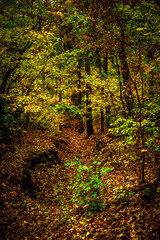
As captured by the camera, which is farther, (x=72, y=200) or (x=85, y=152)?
(x=85, y=152)

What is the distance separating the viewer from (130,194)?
16.3 feet

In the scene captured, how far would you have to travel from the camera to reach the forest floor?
13.7 ft

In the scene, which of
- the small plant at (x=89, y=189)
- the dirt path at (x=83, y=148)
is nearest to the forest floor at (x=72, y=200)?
the small plant at (x=89, y=189)

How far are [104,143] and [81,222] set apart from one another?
22.3 feet

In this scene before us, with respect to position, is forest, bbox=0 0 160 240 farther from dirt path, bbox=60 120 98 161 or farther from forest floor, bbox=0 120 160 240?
dirt path, bbox=60 120 98 161

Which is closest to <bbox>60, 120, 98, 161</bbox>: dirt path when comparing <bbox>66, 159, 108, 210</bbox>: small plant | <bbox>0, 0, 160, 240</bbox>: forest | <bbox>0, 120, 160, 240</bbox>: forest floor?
<bbox>0, 0, 160, 240</bbox>: forest

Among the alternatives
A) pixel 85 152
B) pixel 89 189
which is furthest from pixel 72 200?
pixel 85 152

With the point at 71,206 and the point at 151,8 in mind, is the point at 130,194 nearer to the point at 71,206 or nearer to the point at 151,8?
the point at 71,206

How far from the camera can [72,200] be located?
17.0 feet

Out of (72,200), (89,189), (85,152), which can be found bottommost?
(85,152)

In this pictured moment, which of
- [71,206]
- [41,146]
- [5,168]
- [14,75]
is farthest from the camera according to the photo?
[41,146]

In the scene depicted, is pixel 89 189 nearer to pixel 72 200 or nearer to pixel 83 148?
pixel 72 200

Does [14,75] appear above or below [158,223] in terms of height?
above

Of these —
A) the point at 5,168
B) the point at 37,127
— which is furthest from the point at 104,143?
the point at 5,168
